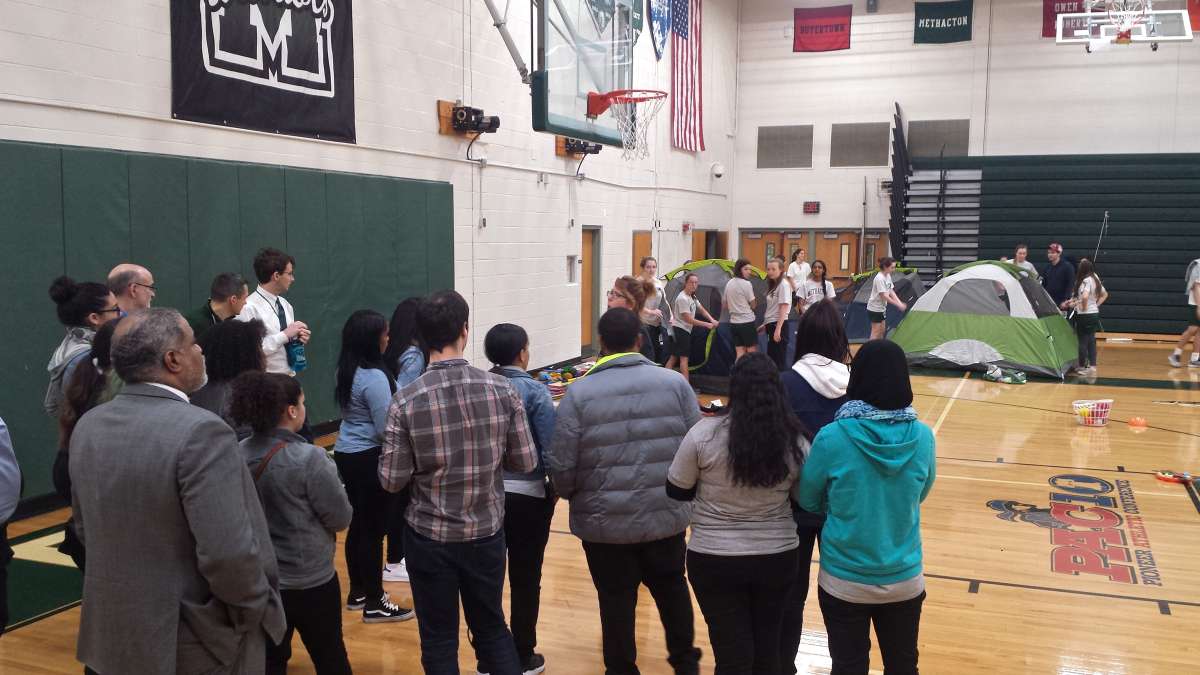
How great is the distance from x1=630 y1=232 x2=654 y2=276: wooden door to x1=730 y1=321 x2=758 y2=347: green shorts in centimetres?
527

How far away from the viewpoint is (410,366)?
4160 millimetres

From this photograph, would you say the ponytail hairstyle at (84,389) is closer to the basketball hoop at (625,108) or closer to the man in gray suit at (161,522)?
the man in gray suit at (161,522)

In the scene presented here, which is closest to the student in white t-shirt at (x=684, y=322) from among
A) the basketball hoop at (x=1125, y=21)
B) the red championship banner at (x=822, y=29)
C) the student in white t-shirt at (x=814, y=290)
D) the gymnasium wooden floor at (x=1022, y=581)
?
the student in white t-shirt at (x=814, y=290)

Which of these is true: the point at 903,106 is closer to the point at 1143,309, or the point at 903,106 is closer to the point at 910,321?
the point at 1143,309

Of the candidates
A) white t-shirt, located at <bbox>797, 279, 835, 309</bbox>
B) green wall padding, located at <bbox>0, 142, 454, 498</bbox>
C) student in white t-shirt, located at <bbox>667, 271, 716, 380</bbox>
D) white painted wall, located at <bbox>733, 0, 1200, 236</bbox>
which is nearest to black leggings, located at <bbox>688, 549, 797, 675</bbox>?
green wall padding, located at <bbox>0, 142, 454, 498</bbox>

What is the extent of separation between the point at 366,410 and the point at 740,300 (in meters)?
6.66

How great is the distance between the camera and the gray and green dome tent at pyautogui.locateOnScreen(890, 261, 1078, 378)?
38.8 feet

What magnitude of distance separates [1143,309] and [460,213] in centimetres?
1320

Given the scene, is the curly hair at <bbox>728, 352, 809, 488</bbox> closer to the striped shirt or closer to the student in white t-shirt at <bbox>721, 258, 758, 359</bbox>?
the striped shirt

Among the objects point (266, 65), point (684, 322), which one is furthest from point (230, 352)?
point (684, 322)

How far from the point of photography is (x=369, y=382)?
3.97m

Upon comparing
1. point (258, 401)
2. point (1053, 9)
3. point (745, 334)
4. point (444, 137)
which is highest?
point (1053, 9)

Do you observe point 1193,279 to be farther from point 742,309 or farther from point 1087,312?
point 742,309

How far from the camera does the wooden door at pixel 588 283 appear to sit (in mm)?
13906
